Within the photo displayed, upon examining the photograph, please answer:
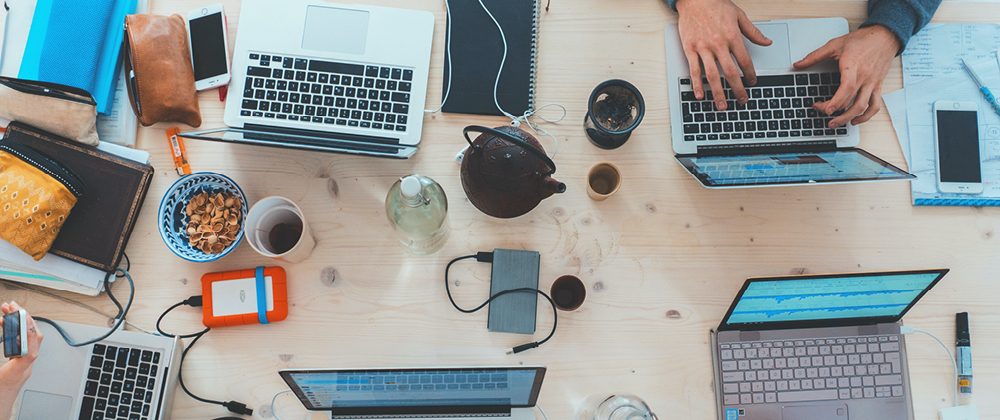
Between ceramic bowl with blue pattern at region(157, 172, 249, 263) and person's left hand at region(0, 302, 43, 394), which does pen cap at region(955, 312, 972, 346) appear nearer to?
ceramic bowl with blue pattern at region(157, 172, 249, 263)

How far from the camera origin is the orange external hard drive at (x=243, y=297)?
0.93 metres

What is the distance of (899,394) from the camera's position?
3.07 feet

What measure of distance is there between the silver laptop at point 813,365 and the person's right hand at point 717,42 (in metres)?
0.46

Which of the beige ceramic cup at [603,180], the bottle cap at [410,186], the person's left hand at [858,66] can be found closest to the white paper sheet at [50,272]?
the bottle cap at [410,186]

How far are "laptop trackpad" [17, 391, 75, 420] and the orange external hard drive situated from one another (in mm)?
253

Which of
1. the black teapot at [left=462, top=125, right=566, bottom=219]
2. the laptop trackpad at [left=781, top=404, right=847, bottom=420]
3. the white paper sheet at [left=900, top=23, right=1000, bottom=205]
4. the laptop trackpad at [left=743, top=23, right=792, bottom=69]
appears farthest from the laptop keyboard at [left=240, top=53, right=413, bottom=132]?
the white paper sheet at [left=900, top=23, right=1000, bottom=205]

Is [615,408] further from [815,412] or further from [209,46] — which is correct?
[209,46]

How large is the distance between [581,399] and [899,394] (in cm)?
62

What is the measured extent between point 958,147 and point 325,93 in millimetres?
1330

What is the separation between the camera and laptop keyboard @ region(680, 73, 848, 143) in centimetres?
98

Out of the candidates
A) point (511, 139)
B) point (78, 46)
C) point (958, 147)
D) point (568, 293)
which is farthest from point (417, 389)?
point (958, 147)

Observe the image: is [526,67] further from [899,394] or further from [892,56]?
[899,394]

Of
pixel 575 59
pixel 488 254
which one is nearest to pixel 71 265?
pixel 488 254

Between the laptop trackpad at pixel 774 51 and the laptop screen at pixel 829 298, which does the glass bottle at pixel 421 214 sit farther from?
the laptop trackpad at pixel 774 51
